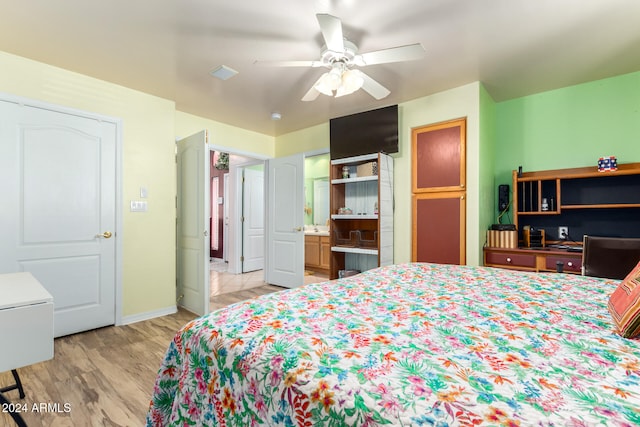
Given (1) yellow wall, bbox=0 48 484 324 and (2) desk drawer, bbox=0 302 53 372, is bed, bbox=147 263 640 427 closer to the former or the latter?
A: (2) desk drawer, bbox=0 302 53 372

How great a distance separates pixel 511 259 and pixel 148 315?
385cm

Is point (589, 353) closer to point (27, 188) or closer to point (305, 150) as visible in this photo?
point (27, 188)

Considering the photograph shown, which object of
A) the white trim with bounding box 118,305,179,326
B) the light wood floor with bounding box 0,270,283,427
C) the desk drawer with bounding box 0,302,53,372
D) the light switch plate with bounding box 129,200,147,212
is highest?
the light switch plate with bounding box 129,200,147,212

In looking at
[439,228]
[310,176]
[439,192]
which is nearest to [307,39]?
[439,192]

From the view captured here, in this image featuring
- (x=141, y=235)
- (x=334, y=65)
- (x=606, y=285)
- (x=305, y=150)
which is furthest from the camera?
(x=305, y=150)

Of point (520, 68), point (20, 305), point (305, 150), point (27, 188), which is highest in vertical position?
point (520, 68)

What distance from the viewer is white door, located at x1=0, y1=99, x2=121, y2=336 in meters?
2.60

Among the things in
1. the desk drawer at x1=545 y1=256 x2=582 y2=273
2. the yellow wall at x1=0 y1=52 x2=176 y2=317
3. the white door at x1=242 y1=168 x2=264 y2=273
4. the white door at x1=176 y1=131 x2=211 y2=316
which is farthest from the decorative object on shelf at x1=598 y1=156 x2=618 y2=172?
the white door at x1=242 y1=168 x2=264 y2=273

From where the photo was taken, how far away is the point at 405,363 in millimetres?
762

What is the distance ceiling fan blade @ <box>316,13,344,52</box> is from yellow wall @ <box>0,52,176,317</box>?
2.39m

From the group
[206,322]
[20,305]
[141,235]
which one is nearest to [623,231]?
[206,322]

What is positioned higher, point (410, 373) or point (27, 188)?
point (27, 188)

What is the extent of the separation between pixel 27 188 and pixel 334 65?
9.23 feet

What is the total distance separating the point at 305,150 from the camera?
468 centimetres
